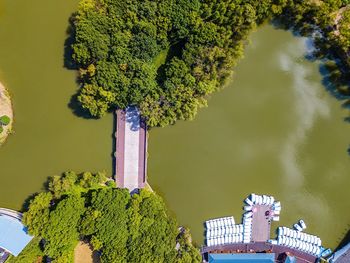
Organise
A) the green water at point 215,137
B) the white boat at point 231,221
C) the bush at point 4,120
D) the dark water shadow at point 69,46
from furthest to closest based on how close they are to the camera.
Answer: the white boat at point 231,221 → the green water at point 215,137 → the dark water shadow at point 69,46 → the bush at point 4,120

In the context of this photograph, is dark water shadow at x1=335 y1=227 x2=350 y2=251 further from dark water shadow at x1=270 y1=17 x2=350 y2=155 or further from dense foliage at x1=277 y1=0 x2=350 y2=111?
dense foliage at x1=277 y1=0 x2=350 y2=111

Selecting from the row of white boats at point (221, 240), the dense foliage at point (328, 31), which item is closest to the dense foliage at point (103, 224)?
the row of white boats at point (221, 240)

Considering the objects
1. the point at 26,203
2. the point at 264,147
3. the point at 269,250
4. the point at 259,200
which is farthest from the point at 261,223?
the point at 26,203

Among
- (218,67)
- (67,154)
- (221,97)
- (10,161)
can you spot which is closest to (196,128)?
(221,97)

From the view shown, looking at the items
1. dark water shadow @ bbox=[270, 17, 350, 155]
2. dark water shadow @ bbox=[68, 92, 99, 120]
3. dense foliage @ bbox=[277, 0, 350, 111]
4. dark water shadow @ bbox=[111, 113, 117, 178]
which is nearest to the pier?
dark water shadow @ bbox=[111, 113, 117, 178]

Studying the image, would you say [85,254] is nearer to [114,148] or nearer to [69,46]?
[114,148]

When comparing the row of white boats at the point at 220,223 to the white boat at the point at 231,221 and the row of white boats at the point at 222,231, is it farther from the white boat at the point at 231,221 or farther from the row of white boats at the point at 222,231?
the row of white boats at the point at 222,231
